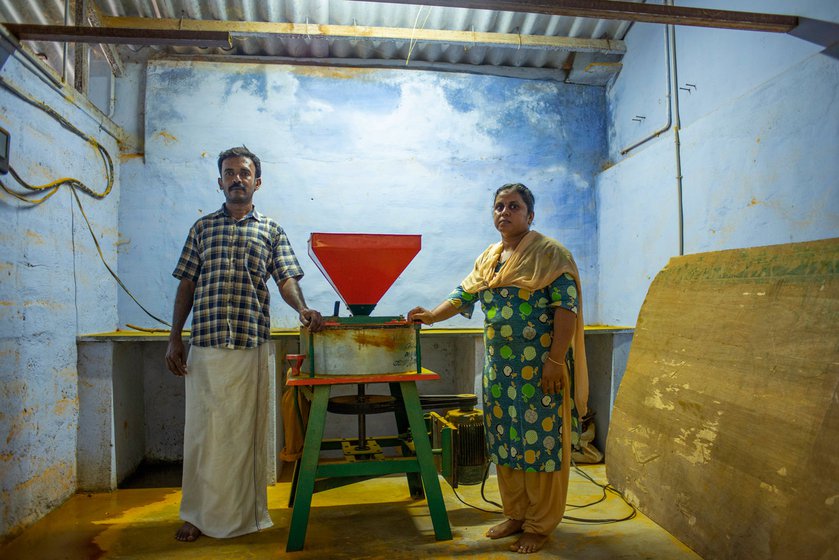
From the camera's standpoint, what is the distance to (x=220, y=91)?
14.2ft

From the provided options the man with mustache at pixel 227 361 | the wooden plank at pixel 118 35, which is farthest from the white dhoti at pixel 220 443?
the wooden plank at pixel 118 35

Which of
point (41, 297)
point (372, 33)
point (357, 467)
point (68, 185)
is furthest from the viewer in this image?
point (372, 33)

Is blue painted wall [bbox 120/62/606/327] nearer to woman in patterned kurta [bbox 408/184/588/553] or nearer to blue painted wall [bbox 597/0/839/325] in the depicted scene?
blue painted wall [bbox 597/0/839/325]

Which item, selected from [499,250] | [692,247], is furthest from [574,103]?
[499,250]

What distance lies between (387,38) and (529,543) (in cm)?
359

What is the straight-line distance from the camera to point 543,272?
8.47ft

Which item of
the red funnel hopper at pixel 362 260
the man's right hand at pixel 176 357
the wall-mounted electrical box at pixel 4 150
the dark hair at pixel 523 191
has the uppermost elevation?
the wall-mounted electrical box at pixel 4 150

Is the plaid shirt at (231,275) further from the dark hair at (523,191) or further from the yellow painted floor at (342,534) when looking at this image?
the dark hair at (523,191)

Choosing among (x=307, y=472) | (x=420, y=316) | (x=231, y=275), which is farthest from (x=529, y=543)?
(x=231, y=275)

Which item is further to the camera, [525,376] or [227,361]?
[227,361]

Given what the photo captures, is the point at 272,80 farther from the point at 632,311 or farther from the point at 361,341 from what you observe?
the point at 632,311

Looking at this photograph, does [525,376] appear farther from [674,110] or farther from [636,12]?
[674,110]

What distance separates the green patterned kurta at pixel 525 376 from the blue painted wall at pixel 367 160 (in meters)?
1.88

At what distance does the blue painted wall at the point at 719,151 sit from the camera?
2.62 metres
